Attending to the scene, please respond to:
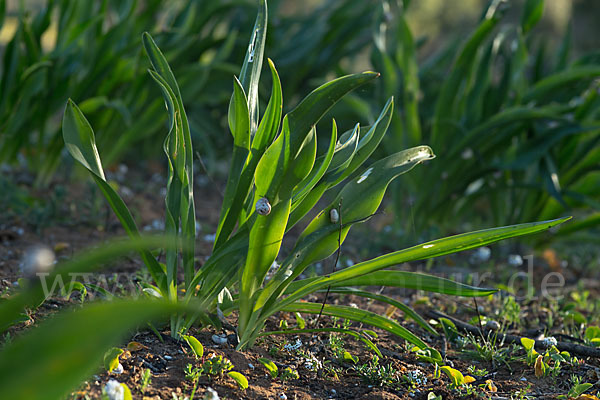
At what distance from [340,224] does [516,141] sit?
179 centimetres

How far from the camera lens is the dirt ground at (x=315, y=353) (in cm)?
135

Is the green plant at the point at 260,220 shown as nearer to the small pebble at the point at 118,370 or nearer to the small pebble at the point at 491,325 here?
the small pebble at the point at 118,370

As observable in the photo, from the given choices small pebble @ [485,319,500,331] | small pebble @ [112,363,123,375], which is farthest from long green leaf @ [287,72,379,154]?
small pebble @ [485,319,500,331]

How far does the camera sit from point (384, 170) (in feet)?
4.95

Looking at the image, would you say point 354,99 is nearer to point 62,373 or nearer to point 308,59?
point 308,59

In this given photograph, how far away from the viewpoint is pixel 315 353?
1.59 metres

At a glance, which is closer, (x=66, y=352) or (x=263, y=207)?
(x=66, y=352)

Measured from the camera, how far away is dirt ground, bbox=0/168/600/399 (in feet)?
4.44

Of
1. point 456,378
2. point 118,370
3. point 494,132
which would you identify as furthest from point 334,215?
point 494,132

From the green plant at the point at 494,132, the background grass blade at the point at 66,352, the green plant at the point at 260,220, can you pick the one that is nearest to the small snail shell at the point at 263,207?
the green plant at the point at 260,220

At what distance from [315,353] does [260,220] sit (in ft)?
1.48

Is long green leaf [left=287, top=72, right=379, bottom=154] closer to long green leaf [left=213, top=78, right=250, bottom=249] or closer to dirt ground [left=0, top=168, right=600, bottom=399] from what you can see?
long green leaf [left=213, top=78, right=250, bottom=249]

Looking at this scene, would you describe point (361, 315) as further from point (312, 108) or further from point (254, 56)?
point (254, 56)

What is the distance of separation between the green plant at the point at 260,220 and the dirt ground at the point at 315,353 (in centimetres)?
9
